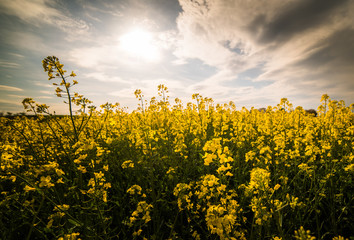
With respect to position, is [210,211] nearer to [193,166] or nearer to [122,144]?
[193,166]

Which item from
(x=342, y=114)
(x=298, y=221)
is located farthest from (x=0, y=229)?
(x=342, y=114)

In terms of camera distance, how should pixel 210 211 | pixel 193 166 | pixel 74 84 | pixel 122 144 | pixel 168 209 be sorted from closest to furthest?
pixel 210 211, pixel 74 84, pixel 168 209, pixel 193 166, pixel 122 144

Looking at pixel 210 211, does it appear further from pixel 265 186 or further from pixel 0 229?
pixel 0 229

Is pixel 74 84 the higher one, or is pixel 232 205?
pixel 74 84

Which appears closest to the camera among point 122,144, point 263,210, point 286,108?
point 263,210

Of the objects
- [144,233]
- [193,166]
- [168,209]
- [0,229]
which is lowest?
[144,233]

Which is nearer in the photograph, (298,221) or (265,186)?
(265,186)

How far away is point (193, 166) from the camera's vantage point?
3.13 meters

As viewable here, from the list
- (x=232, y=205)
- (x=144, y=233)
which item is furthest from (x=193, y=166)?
(x=232, y=205)

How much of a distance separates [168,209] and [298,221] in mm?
1709

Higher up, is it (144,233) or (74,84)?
(74,84)

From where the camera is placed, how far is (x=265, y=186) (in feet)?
5.23

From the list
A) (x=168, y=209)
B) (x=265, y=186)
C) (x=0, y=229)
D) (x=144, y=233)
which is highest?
(x=265, y=186)

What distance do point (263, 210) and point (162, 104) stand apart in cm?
418
